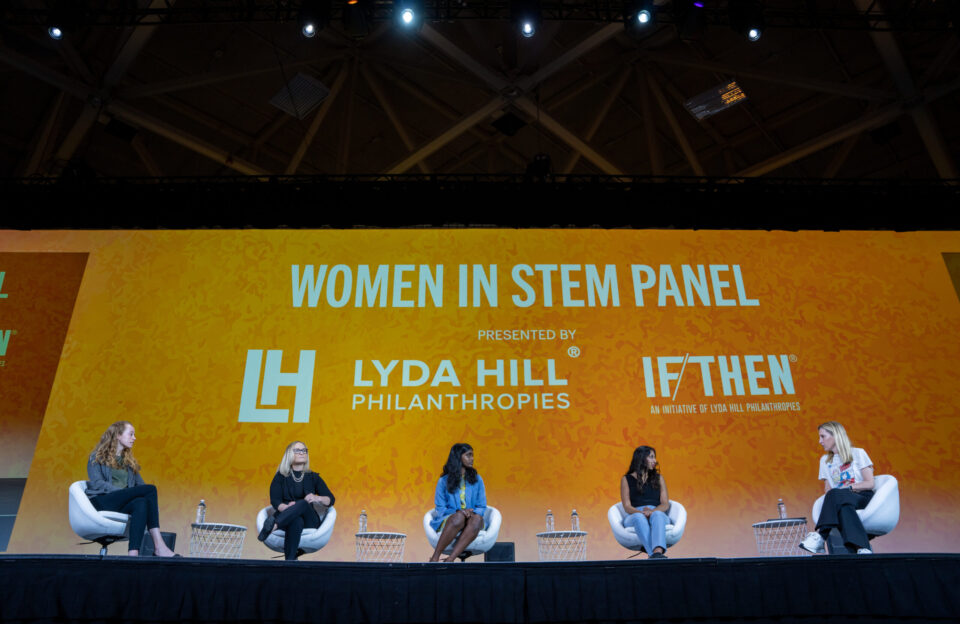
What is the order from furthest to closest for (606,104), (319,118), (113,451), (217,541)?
(606,104)
(319,118)
(217,541)
(113,451)

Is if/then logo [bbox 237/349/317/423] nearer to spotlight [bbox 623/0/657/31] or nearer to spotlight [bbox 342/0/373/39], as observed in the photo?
spotlight [bbox 342/0/373/39]

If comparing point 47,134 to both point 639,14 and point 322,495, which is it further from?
point 639,14

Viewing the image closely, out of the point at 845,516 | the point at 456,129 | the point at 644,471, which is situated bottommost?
the point at 845,516

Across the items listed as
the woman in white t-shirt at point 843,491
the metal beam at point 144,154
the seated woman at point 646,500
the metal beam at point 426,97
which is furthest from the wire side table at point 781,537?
the metal beam at point 144,154

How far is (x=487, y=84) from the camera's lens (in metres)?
8.83

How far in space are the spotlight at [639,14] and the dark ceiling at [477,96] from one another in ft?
2.76

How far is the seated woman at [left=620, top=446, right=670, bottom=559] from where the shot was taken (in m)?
4.74

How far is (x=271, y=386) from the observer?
650 centimetres

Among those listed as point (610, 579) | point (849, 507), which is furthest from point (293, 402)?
point (849, 507)

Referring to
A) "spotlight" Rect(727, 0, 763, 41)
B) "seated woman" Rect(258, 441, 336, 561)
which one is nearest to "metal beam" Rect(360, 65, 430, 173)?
"spotlight" Rect(727, 0, 763, 41)

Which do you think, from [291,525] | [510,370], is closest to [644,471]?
[510,370]

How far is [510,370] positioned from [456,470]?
5.12 ft

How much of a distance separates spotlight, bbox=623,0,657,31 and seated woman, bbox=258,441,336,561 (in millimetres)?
4577

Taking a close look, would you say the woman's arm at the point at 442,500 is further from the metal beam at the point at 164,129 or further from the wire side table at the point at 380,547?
the metal beam at the point at 164,129
